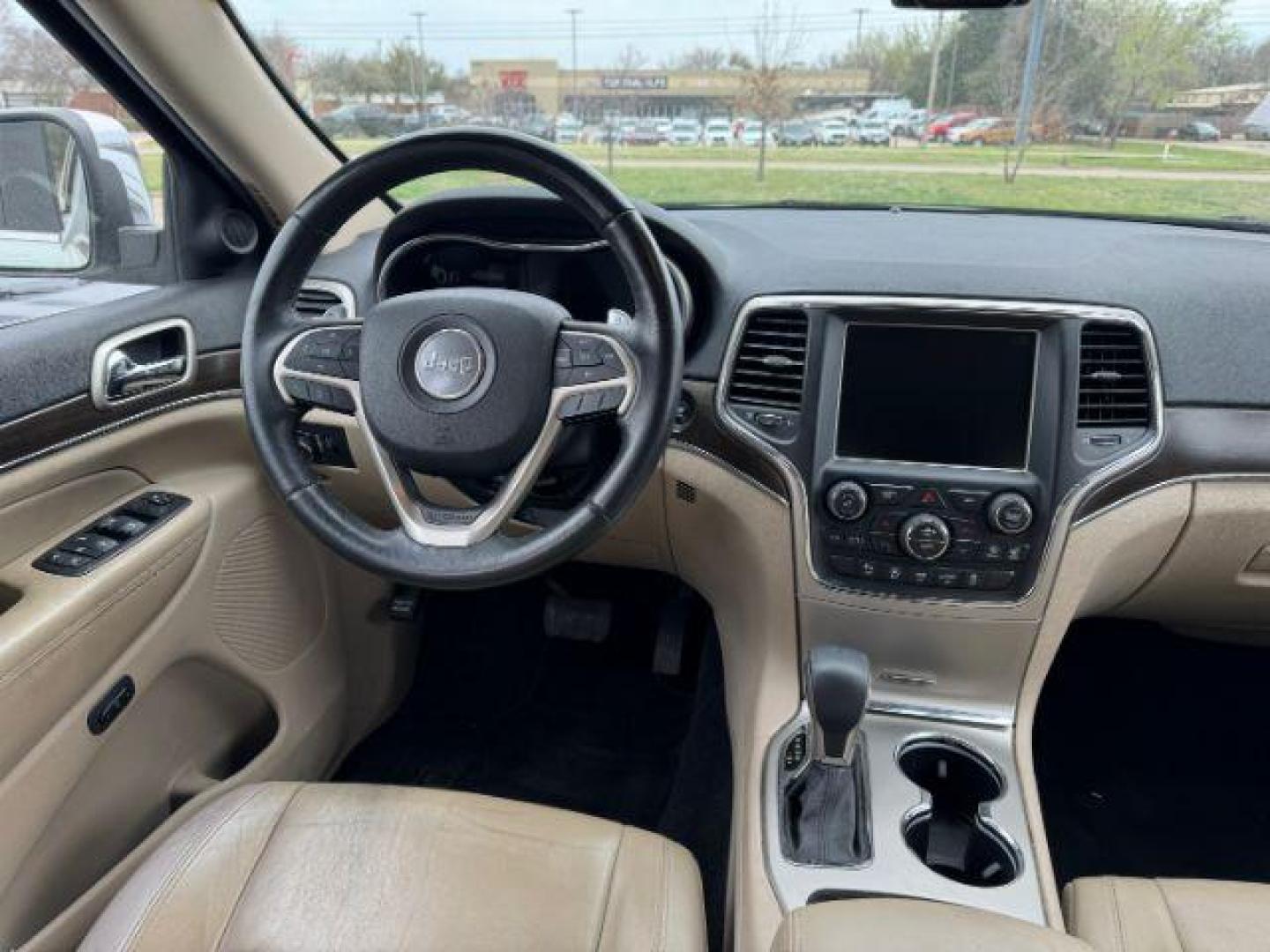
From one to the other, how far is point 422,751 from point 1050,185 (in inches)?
70.9

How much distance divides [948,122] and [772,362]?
611mm

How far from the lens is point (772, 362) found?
162 cm

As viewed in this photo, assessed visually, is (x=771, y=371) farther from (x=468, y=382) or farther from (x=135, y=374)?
(x=135, y=374)

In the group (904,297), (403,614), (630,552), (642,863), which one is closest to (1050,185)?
(904,297)

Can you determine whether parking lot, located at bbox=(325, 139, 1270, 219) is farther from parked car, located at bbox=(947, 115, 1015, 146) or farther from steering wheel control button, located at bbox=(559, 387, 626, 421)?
steering wheel control button, located at bbox=(559, 387, 626, 421)

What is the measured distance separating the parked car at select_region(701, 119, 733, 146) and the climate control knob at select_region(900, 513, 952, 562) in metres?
0.83

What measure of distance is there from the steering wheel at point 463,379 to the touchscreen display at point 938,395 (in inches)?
17.0

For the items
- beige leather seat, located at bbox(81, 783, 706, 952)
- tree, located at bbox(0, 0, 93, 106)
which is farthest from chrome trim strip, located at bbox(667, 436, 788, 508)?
tree, located at bbox(0, 0, 93, 106)

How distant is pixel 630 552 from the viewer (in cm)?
200

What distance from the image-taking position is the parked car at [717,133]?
1.88 m

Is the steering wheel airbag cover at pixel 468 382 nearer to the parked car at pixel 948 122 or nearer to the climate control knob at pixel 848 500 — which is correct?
the climate control knob at pixel 848 500

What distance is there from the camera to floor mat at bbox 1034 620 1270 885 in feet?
6.79

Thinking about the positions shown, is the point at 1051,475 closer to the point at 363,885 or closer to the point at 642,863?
the point at 642,863

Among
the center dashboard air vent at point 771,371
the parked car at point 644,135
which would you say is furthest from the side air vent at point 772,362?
the parked car at point 644,135
